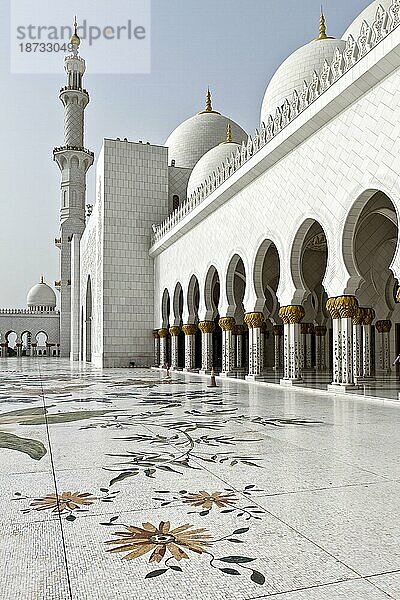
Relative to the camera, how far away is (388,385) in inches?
297

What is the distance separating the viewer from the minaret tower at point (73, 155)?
23.6m

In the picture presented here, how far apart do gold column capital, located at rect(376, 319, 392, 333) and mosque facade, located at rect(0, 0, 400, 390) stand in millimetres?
26

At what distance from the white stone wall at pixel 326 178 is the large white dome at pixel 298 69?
7.13 ft

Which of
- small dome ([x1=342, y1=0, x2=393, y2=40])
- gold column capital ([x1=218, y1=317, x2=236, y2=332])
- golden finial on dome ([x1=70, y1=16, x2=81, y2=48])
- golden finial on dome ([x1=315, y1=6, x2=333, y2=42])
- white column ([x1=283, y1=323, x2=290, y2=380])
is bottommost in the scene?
white column ([x1=283, y1=323, x2=290, y2=380])

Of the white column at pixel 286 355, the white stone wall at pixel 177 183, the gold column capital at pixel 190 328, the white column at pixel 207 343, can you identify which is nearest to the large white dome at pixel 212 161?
the white stone wall at pixel 177 183

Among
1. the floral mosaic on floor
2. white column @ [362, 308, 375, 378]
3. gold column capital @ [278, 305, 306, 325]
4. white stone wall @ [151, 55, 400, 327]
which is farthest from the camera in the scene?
white column @ [362, 308, 375, 378]

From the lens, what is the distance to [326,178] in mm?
7145

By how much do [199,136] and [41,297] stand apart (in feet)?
66.1

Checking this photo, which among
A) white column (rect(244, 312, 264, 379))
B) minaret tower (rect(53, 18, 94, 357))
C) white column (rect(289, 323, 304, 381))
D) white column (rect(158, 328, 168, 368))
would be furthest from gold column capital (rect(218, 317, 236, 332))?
minaret tower (rect(53, 18, 94, 357))

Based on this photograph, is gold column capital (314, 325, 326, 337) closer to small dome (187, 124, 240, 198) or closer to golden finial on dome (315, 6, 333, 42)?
small dome (187, 124, 240, 198)

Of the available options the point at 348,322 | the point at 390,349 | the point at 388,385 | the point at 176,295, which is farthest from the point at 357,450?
the point at 176,295

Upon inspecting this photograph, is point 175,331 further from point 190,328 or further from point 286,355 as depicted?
point 286,355

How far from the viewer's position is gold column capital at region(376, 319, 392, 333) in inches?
435

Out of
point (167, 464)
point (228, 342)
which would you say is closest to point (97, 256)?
point (228, 342)
